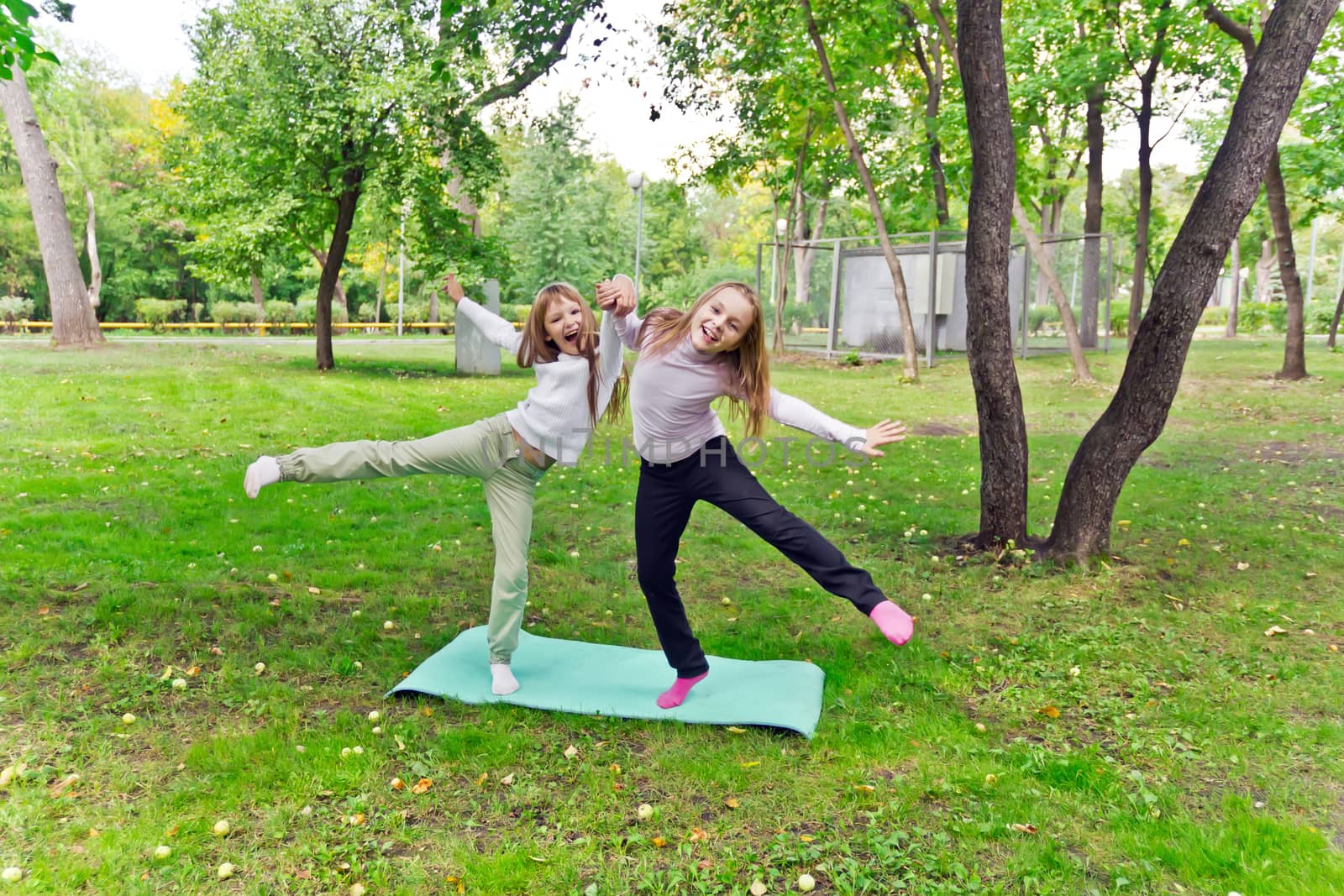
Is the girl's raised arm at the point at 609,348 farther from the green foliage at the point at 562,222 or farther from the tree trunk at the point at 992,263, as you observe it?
the green foliage at the point at 562,222

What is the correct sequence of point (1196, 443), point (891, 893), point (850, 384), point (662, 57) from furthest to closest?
1. point (850, 384)
2. point (662, 57)
3. point (1196, 443)
4. point (891, 893)

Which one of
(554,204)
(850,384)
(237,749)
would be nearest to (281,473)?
(237,749)

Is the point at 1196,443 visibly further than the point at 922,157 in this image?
No

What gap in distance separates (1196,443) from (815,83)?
32.4ft

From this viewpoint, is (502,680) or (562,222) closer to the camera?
(502,680)

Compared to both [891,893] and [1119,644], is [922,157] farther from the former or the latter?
[891,893]

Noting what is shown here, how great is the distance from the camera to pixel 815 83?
1744 centimetres

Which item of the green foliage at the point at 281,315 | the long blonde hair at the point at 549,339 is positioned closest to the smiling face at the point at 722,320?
the long blonde hair at the point at 549,339

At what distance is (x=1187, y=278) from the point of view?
5.78m

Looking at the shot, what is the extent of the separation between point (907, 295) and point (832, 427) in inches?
758

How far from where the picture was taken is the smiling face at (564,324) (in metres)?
4.40

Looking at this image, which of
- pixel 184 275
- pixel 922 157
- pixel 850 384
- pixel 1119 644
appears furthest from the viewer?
pixel 184 275

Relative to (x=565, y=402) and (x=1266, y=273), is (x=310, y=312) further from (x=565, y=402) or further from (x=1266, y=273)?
(x=1266, y=273)

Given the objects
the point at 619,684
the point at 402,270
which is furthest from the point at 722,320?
the point at 402,270
